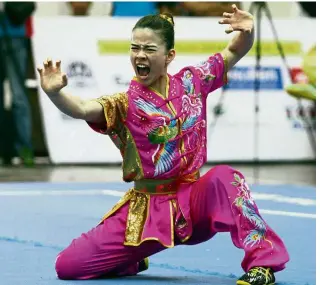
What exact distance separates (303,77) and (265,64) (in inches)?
19.6

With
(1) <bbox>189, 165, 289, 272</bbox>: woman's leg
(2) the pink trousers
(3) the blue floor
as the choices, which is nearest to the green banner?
(3) the blue floor

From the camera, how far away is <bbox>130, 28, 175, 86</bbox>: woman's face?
543cm

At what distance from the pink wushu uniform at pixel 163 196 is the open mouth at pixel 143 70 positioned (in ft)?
0.30

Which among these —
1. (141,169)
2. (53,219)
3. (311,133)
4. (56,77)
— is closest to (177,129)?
(141,169)

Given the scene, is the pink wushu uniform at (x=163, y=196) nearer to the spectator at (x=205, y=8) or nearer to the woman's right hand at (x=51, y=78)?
the woman's right hand at (x=51, y=78)

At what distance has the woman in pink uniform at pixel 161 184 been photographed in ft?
17.5

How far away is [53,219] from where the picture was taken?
824 cm

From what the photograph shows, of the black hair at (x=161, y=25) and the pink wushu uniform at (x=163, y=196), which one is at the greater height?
the black hair at (x=161, y=25)

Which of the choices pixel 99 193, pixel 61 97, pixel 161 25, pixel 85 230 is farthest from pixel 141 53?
pixel 99 193

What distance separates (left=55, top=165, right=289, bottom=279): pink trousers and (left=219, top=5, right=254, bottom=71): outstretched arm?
27.6 inches

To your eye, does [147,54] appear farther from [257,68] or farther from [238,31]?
[257,68]

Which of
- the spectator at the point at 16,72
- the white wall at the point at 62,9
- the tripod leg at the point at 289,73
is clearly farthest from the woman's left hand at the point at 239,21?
the tripod leg at the point at 289,73

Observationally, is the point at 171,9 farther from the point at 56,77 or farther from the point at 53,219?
the point at 56,77

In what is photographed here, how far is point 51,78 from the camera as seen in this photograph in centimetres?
498
